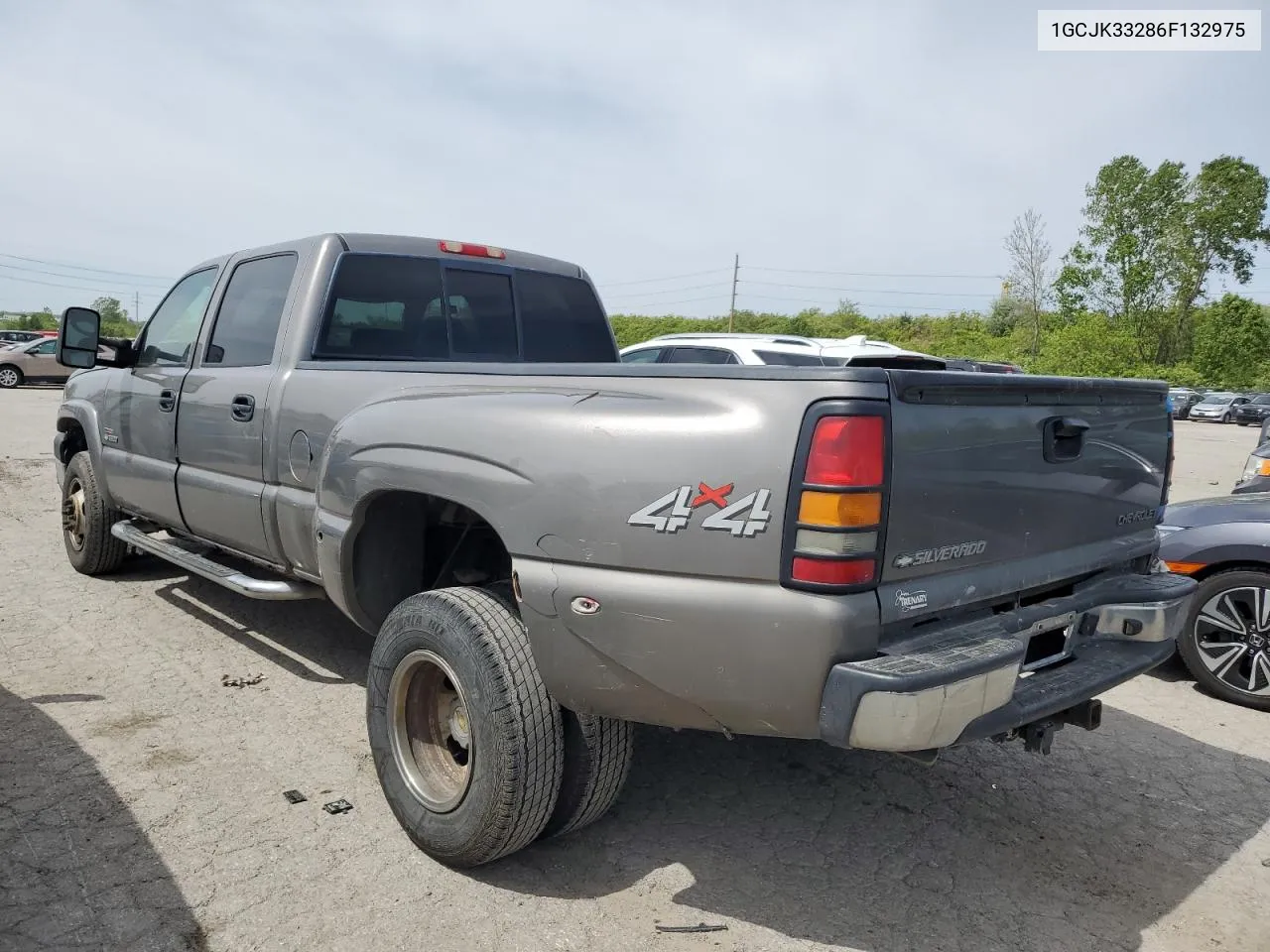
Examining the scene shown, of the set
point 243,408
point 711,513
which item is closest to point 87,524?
point 243,408

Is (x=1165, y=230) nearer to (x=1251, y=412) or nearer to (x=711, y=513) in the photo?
(x=1251, y=412)

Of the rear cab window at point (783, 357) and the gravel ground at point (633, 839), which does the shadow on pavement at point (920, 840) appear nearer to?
the gravel ground at point (633, 839)

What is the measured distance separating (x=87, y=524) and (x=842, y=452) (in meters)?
5.26

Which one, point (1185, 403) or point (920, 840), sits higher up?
point (1185, 403)

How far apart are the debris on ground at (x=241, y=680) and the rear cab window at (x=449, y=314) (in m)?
1.58

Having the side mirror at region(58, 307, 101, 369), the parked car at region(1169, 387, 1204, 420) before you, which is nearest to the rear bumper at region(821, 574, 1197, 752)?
the side mirror at region(58, 307, 101, 369)

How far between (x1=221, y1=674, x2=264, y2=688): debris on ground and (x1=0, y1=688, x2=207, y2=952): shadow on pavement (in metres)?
0.76

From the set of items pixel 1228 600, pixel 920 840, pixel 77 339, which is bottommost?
pixel 920 840

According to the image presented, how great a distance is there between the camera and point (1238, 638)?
4508mm

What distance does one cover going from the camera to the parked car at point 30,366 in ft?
76.3

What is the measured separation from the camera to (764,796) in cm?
333

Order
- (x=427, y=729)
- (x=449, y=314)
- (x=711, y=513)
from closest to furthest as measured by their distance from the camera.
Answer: (x=711, y=513), (x=427, y=729), (x=449, y=314)

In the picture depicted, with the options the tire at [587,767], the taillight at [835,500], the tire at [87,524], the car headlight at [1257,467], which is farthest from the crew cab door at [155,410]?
the car headlight at [1257,467]

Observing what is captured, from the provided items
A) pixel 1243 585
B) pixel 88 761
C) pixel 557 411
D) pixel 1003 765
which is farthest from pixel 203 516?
pixel 1243 585
